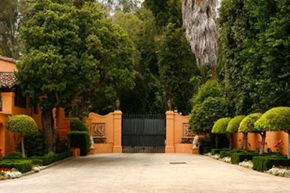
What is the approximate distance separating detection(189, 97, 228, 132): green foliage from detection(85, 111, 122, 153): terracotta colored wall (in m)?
7.56

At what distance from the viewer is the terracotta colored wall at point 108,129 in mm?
42938

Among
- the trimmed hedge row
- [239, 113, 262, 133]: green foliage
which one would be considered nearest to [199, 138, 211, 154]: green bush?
the trimmed hedge row

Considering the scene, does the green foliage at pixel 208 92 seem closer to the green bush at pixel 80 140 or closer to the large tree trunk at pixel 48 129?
the green bush at pixel 80 140

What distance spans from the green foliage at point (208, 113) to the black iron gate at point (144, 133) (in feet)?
19.5

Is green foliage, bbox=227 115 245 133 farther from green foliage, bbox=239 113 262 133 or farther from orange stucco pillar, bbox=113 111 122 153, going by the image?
orange stucco pillar, bbox=113 111 122 153

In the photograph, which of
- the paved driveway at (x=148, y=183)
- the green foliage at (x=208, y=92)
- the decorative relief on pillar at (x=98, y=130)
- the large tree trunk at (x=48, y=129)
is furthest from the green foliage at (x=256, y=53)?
the decorative relief on pillar at (x=98, y=130)

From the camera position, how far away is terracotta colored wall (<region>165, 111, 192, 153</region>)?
140 ft

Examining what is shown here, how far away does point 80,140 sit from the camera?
122ft

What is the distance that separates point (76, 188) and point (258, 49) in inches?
419

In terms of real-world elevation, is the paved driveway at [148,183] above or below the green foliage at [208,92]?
below

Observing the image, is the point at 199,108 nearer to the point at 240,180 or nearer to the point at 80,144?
the point at 80,144

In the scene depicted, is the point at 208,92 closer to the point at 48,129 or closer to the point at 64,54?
the point at 48,129

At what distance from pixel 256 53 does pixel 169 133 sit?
21.0 metres

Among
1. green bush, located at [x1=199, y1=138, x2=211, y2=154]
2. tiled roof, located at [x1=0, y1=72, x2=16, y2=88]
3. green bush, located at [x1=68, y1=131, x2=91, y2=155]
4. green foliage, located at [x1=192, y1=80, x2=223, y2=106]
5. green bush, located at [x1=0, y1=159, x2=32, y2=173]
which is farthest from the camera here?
green bush, located at [x1=199, y1=138, x2=211, y2=154]
